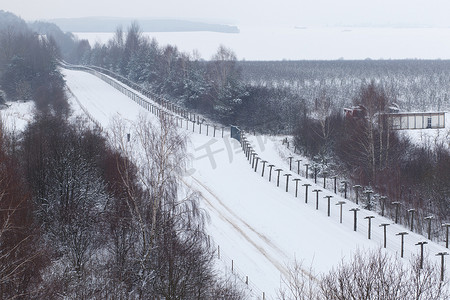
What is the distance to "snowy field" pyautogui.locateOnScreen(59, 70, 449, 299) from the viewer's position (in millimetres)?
24172

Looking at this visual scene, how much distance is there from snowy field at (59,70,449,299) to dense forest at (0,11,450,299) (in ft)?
7.06

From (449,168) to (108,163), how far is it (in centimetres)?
2085

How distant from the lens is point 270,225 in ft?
93.0

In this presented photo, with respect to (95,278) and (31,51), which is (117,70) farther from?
(95,278)

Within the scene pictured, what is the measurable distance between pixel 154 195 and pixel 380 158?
24726 millimetres

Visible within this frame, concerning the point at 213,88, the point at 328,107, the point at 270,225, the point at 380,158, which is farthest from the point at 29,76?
the point at 270,225

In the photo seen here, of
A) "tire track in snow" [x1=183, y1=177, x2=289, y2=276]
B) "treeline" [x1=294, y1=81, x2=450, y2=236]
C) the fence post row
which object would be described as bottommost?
"tire track in snow" [x1=183, y1=177, x2=289, y2=276]

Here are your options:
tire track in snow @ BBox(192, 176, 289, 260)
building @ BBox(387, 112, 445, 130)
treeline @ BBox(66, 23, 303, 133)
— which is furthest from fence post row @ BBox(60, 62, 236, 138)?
building @ BBox(387, 112, 445, 130)

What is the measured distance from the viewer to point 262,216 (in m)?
29.7

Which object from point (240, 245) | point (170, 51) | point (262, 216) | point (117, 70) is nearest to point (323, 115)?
point (262, 216)

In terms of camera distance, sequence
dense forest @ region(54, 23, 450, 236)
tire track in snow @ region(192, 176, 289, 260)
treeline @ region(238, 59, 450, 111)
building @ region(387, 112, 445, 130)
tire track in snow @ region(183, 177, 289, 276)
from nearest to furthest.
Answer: tire track in snow @ region(183, 177, 289, 276)
tire track in snow @ region(192, 176, 289, 260)
dense forest @ region(54, 23, 450, 236)
building @ region(387, 112, 445, 130)
treeline @ region(238, 59, 450, 111)

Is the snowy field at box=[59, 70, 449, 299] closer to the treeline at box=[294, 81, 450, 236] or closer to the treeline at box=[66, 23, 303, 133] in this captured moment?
the treeline at box=[294, 81, 450, 236]

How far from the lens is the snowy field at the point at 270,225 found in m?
24.2

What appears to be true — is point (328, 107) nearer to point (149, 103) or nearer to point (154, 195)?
point (149, 103)
